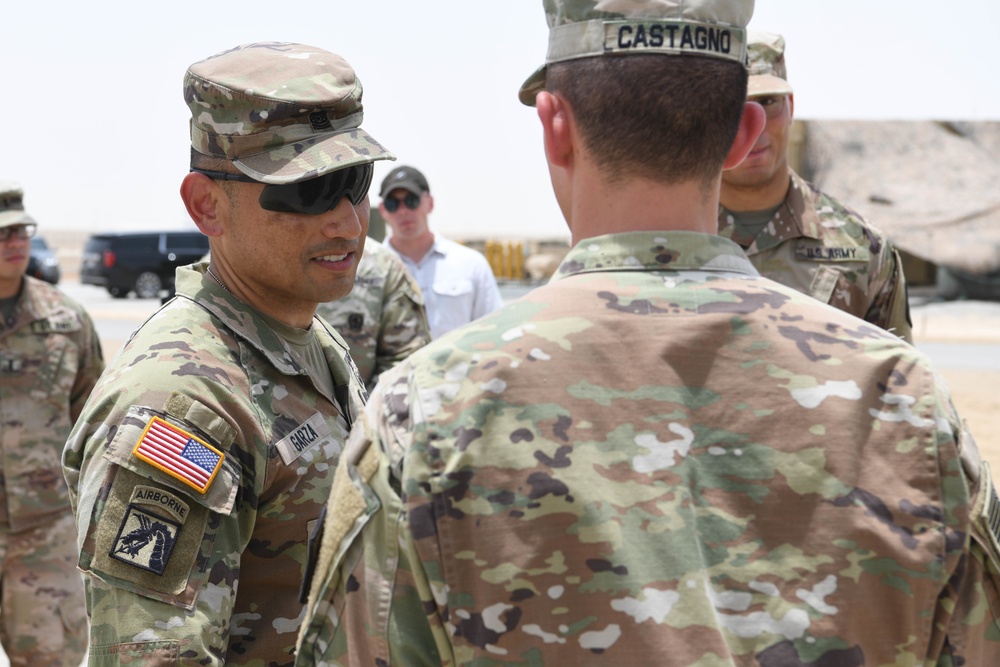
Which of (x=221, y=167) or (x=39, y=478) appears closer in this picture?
(x=221, y=167)

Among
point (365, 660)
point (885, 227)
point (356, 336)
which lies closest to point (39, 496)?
point (356, 336)

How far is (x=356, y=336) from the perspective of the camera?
205 inches

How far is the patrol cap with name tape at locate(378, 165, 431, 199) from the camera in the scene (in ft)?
20.4

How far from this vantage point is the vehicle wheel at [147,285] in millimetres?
27484

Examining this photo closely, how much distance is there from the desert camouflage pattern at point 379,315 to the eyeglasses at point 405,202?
2.80ft

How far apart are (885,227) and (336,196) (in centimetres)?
2232

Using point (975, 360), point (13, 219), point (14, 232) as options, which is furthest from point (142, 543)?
point (975, 360)

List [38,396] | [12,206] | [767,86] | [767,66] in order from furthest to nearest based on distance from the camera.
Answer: [12,206] < [38,396] < [767,66] < [767,86]

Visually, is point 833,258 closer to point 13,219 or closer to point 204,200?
point 204,200

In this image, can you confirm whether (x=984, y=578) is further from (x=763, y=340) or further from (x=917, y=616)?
(x=763, y=340)

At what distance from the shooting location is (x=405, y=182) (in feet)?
20.4

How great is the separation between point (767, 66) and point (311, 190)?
2.33 metres

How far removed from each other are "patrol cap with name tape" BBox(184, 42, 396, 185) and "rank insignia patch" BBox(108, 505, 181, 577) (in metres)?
0.73

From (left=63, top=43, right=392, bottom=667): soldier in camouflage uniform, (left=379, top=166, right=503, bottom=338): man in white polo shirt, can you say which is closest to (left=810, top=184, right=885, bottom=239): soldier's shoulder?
(left=379, top=166, right=503, bottom=338): man in white polo shirt
